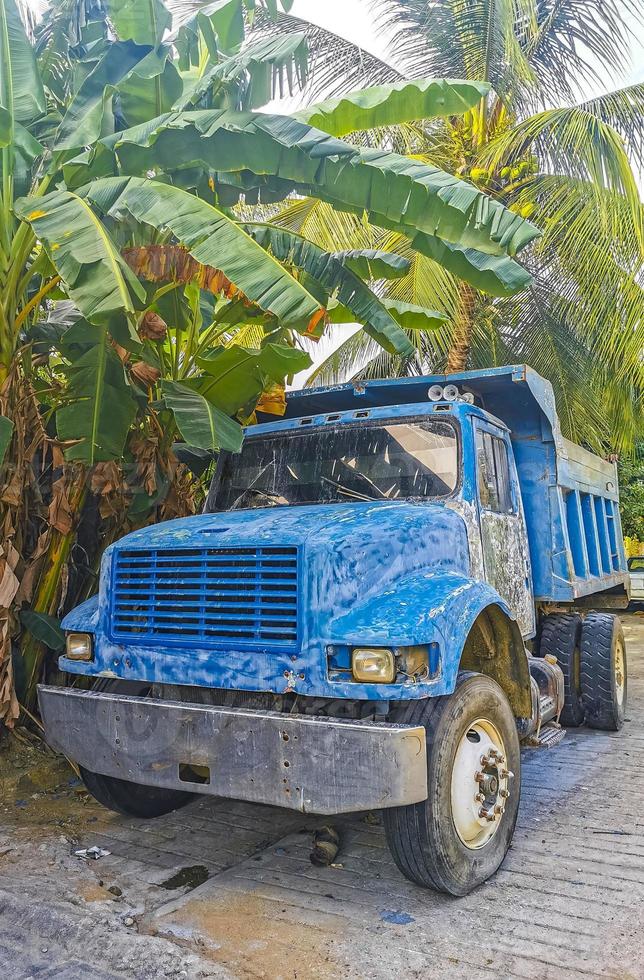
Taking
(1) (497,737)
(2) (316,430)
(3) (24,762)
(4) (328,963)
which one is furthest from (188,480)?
(4) (328,963)

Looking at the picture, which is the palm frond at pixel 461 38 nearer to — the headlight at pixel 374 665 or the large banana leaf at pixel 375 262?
the large banana leaf at pixel 375 262

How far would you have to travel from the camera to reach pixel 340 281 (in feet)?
19.1

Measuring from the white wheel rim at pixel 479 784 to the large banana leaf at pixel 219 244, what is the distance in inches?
98.7

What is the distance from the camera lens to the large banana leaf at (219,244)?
15.5 ft

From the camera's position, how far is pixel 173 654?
4109 mm

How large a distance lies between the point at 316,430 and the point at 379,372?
8341mm

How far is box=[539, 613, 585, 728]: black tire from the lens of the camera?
22.5 ft

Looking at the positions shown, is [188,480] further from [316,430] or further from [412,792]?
[412,792]

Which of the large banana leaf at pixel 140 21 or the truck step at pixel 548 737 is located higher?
the large banana leaf at pixel 140 21

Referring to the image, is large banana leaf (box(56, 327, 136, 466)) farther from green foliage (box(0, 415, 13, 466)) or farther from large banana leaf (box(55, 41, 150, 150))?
large banana leaf (box(55, 41, 150, 150))

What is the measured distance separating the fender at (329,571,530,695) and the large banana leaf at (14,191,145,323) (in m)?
2.04

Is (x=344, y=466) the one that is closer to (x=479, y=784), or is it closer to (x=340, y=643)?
(x=340, y=643)

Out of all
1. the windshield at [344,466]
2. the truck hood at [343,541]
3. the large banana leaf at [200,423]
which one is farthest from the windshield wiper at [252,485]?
the truck hood at [343,541]

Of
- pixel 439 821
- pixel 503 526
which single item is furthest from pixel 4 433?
pixel 439 821
